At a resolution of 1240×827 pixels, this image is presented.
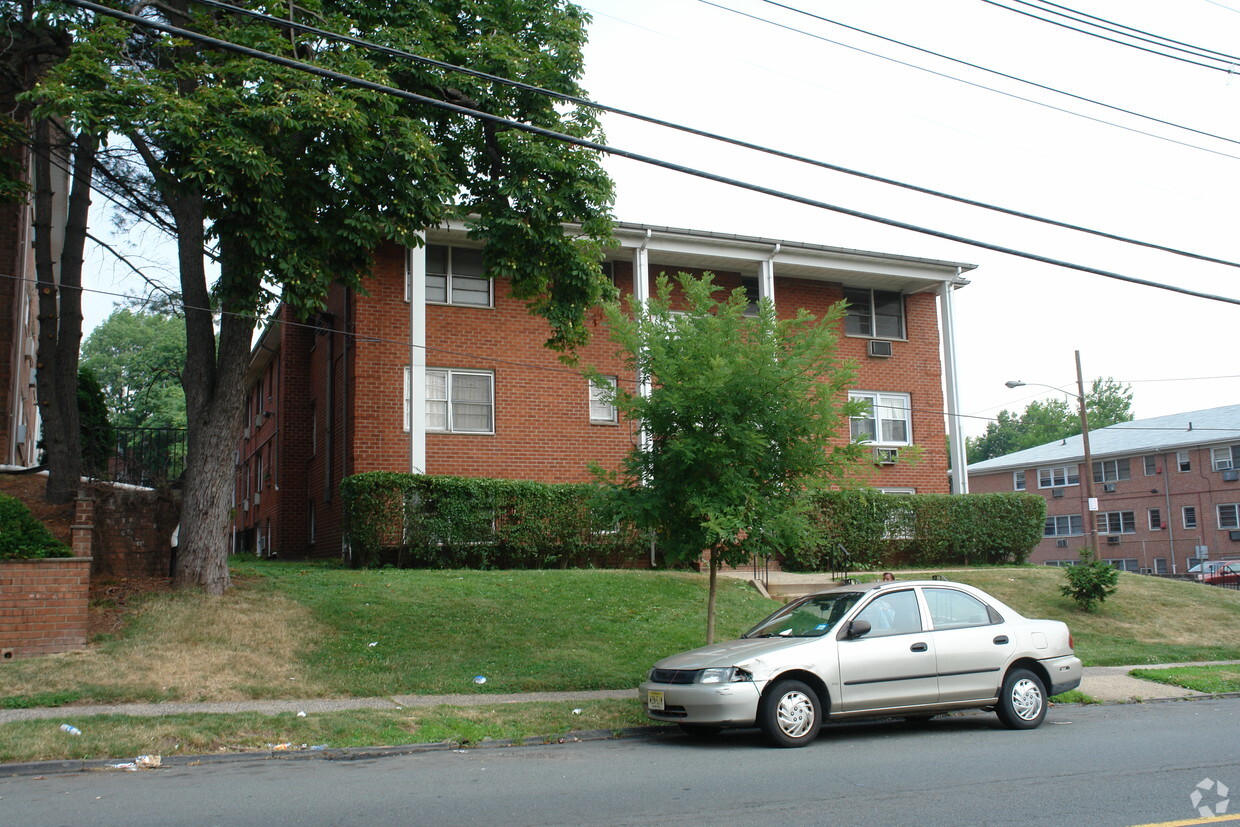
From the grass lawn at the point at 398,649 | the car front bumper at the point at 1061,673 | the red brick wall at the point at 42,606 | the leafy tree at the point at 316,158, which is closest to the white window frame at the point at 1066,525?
the grass lawn at the point at 398,649

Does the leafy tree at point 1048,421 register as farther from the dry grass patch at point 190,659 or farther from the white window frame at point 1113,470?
the dry grass patch at point 190,659

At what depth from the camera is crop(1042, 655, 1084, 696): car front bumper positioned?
974 centimetres

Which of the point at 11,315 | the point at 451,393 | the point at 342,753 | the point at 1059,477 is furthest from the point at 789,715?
the point at 1059,477

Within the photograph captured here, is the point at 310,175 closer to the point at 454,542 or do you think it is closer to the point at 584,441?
the point at 454,542

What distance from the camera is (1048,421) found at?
76.2m

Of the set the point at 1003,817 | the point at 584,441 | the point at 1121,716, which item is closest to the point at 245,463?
the point at 584,441

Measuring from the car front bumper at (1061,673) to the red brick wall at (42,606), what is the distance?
1027 cm

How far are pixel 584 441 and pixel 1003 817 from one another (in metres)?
16.6

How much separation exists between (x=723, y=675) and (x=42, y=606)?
7.65 metres

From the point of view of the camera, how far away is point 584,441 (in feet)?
73.0

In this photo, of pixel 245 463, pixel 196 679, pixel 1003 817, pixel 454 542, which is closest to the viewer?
pixel 1003 817

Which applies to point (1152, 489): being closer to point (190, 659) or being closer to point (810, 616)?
point (810, 616)

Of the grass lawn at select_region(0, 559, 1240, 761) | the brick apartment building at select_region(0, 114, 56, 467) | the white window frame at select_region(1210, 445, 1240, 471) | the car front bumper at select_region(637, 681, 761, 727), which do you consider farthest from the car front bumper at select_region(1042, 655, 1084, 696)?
the white window frame at select_region(1210, 445, 1240, 471)

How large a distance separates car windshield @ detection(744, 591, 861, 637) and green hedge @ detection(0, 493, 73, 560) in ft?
25.5
